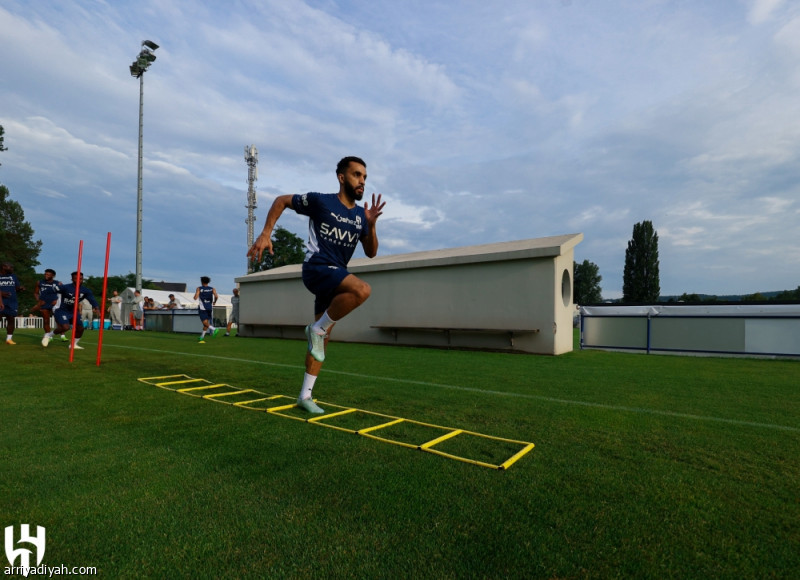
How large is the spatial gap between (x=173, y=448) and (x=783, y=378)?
28.8ft

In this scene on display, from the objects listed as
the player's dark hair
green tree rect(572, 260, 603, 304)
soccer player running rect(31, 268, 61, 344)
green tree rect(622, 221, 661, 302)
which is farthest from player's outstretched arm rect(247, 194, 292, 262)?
green tree rect(572, 260, 603, 304)

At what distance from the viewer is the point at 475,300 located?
12.5m

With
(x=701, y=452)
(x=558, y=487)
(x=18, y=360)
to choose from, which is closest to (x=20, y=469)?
(x=558, y=487)

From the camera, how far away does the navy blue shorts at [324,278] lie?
4.18 meters

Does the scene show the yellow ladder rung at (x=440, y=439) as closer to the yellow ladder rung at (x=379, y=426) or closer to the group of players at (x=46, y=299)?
the yellow ladder rung at (x=379, y=426)

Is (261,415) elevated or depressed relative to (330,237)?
depressed

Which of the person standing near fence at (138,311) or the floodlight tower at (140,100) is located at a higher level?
the floodlight tower at (140,100)

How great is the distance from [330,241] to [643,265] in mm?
66881

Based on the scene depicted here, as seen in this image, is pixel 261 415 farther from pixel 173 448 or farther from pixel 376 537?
pixel 376 537

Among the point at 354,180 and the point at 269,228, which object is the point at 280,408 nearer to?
the point at 269,228

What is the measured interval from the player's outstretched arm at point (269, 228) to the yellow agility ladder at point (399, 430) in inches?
60.4

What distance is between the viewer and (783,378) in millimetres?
6910

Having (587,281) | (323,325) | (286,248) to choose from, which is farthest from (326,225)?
(587,281)

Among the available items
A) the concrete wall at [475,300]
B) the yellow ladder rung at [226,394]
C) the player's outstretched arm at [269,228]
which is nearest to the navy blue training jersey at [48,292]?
the concrete wall at [475,300]
